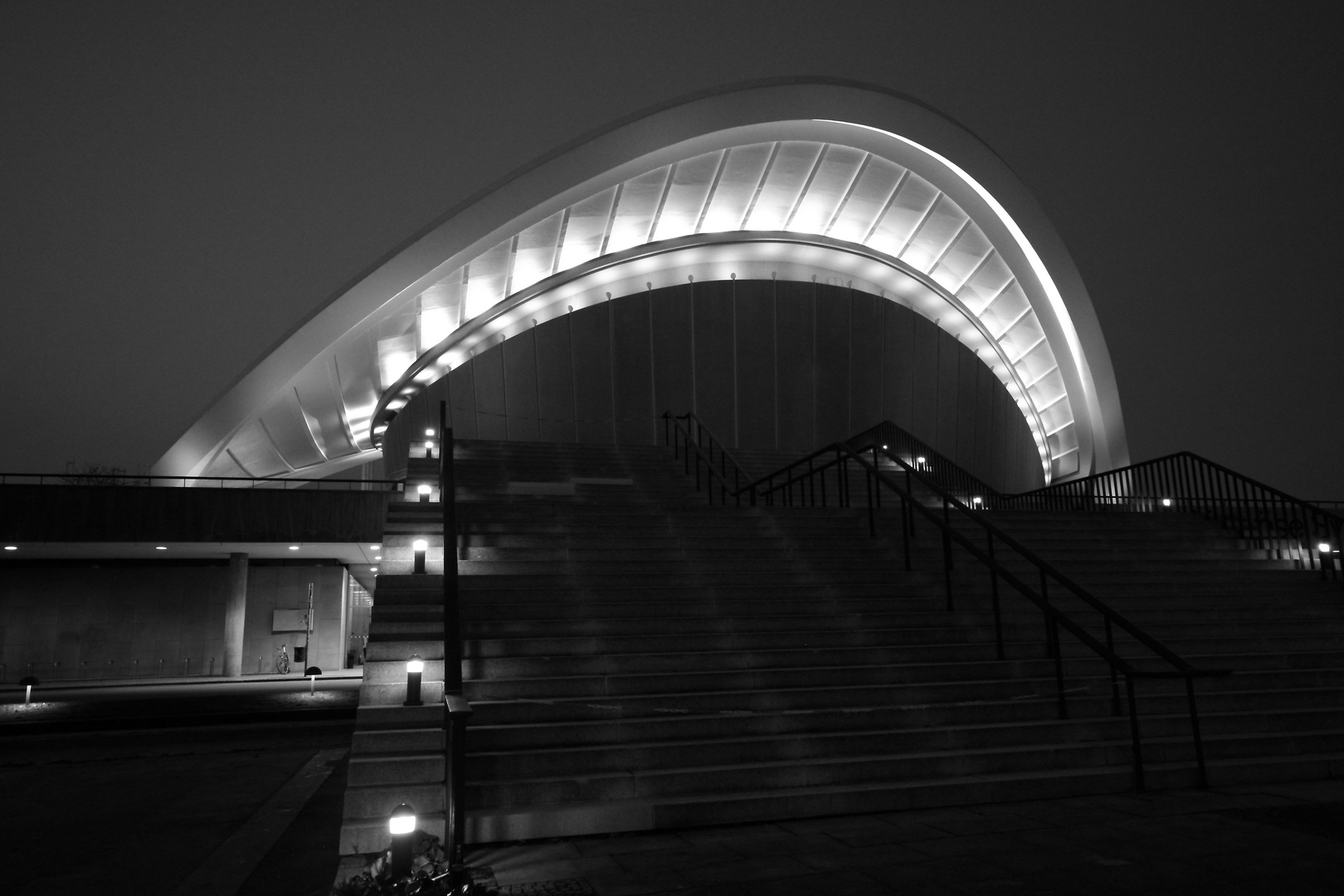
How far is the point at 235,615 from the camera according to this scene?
23.6 metres

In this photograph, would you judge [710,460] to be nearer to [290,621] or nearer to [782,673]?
[782,673]

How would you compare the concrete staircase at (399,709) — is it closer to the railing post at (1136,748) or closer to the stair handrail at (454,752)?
the stair handrail at (454,752)

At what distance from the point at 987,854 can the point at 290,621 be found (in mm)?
24788

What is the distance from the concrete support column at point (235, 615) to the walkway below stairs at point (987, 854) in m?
21.3

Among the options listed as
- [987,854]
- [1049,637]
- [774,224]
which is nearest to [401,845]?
[987,854]

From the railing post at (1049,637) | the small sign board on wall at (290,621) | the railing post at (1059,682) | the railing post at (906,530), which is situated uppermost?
the railing post at (906,530)

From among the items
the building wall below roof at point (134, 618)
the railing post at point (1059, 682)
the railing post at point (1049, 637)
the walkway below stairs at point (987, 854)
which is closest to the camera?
the walkway below stairs at point (987, 854)

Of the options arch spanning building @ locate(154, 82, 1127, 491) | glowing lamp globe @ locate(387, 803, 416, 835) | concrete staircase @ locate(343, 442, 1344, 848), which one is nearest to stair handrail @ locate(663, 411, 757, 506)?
concrete staircase @ locate(343, 442, 1344, 848)

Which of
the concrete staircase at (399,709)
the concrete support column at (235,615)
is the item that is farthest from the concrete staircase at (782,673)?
the concrete support column at (235,615)

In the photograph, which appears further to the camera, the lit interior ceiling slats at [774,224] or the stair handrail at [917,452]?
the stair handrail at [917,452]

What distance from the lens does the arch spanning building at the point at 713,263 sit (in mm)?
20125

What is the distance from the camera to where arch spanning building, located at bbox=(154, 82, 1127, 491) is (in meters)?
20.1

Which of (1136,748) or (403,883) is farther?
(1136,748)

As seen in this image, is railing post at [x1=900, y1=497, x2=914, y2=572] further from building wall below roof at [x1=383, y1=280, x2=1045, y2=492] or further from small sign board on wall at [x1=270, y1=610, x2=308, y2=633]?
small sign board on wall at [x1=270, y1=610, x2=308, y2=633]
